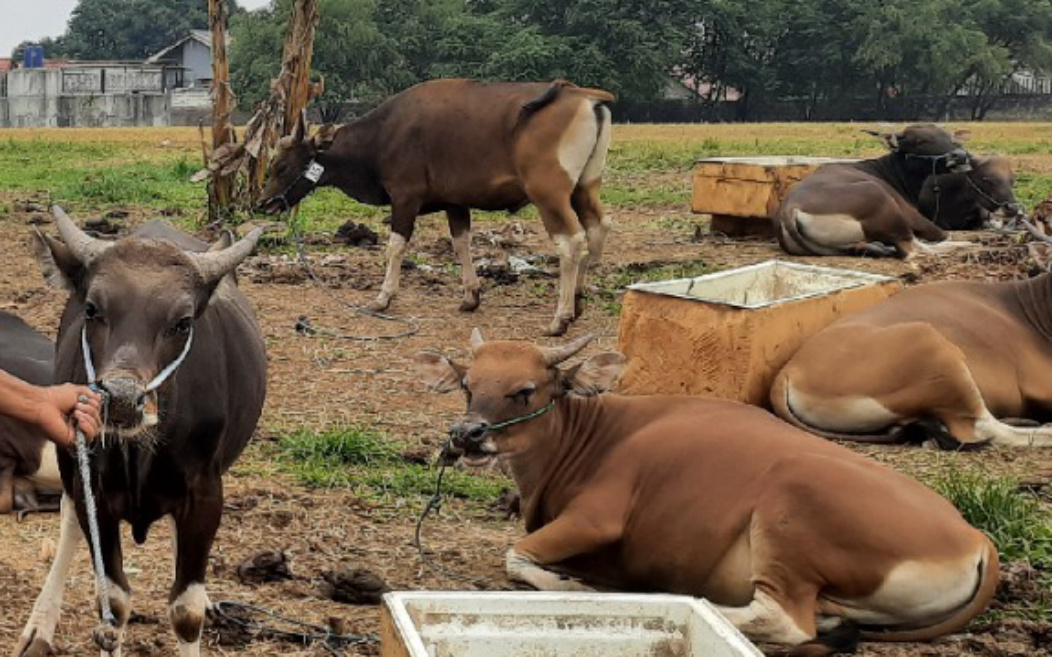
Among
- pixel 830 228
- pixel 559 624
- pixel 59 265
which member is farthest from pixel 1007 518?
pixel 830 228

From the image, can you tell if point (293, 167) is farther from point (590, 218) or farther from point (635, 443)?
point (635, 443)

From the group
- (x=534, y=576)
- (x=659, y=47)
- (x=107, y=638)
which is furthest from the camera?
(x=659, y=47)

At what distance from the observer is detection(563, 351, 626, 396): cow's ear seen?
5.92m

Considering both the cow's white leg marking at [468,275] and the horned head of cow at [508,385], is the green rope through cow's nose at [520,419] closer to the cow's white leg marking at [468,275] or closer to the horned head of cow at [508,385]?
the horned head of cow at [508,385]

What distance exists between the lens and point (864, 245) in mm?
13844

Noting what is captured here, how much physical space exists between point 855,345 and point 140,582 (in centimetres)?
401

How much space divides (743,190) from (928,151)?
187cm

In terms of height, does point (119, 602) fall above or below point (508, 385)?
below

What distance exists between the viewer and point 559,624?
4234 millimetres

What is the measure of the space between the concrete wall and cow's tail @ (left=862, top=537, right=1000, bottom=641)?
48.7 metres

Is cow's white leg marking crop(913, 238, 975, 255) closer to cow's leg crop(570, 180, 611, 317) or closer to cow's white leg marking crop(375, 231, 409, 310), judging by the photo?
cow's leg crop(570, 180, 611, 317)

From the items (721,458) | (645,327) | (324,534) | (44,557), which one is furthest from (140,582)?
(645,327)

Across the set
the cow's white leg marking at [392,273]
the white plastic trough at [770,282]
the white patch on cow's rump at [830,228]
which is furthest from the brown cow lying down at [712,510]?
the white patch on cow's rump at [830,228]

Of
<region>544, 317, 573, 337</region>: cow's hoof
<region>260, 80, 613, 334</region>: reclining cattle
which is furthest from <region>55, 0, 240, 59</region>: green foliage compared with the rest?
<region>544, 317, 573, 337</region>: cow's hoof
